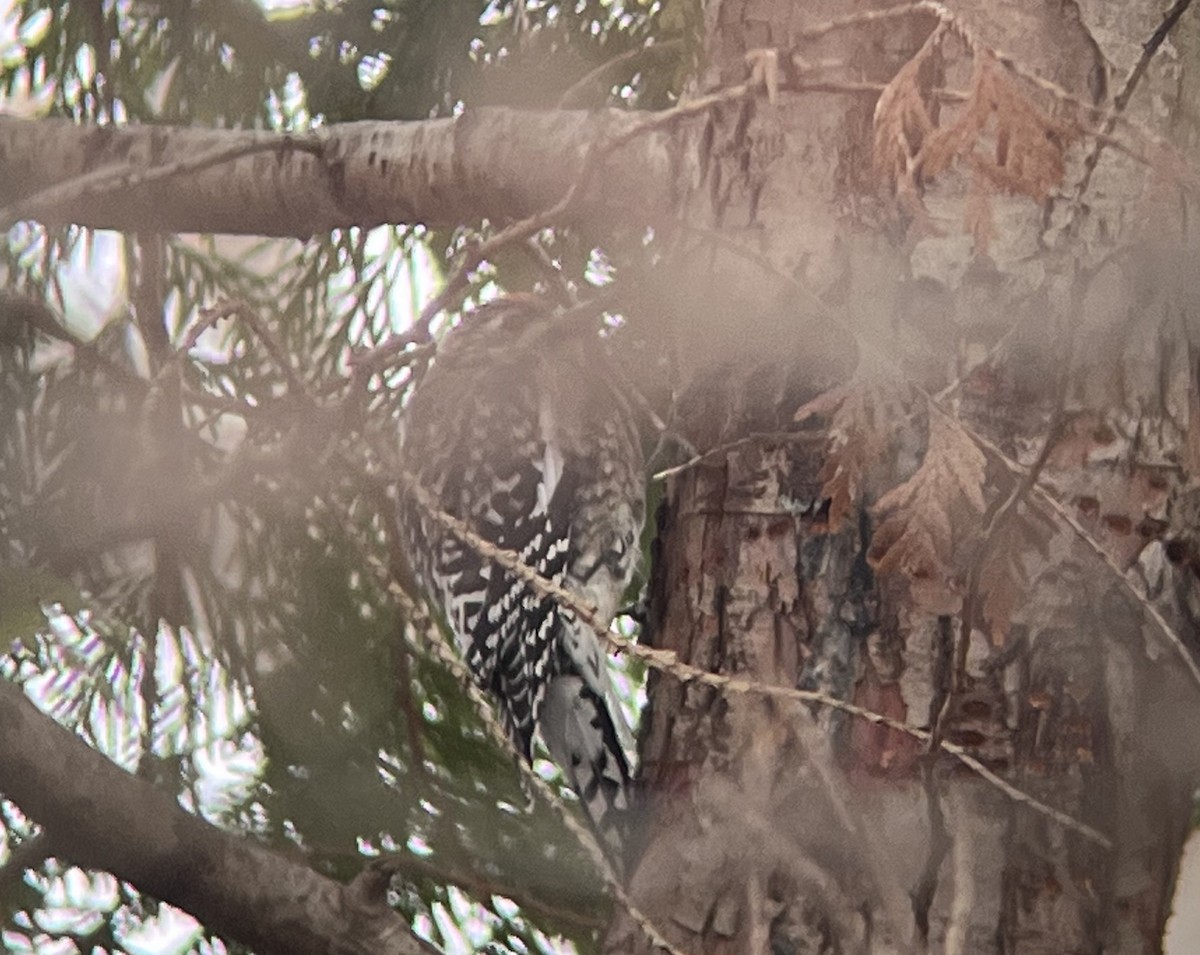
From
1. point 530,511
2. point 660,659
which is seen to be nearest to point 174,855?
point 660,659

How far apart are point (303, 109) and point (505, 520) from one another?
596 mm

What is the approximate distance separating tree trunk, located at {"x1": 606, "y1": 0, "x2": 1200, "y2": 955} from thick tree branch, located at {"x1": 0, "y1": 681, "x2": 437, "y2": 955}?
21cm

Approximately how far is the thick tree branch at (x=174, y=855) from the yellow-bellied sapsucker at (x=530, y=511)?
619 mm

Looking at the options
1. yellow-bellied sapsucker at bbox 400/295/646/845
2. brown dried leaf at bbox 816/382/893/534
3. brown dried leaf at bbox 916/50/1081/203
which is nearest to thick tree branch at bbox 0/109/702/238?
yellow-bellied sapsucker at bbox 400/295/646/845

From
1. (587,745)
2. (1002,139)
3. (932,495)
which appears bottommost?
(587,745)

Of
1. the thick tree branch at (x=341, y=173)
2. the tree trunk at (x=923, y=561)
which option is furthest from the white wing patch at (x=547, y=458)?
the tree trunk at (x=923, y=561)

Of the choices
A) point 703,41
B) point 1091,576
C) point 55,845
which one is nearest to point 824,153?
point 703,41

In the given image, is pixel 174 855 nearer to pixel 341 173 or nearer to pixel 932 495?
pixel 932 495

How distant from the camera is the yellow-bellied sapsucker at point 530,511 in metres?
1.84

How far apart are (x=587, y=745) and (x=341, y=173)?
69 centimetres

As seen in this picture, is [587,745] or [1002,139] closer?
[1002,139]

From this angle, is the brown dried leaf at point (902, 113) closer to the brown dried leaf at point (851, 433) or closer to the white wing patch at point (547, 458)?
the brown dried leaf at point (851, 433)

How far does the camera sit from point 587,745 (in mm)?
1763

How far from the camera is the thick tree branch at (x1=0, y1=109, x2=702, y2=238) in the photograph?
56.4 inches
